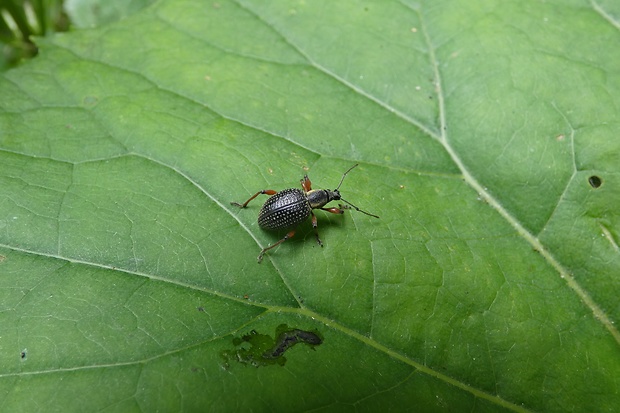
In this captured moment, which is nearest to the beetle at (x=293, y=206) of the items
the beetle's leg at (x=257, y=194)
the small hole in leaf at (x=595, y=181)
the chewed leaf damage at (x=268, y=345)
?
the beetle's leg at (x=257, y=194)

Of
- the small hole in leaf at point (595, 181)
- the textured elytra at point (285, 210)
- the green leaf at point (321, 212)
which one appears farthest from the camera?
the small hole in leaf at point (595, 181)

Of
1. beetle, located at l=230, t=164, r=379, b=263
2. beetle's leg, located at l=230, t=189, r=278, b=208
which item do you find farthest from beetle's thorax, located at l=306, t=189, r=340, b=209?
beetle's leg, located at l=230, t=189, r=278, b=208

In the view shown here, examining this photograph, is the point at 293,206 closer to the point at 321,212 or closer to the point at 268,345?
the point at 321,212

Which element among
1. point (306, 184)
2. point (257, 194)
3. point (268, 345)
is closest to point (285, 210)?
point (257, 194)

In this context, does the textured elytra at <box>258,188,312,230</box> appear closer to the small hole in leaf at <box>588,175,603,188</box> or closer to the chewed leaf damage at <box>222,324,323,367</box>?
the chewed leaf damage at <box>222,324,323,367</box>

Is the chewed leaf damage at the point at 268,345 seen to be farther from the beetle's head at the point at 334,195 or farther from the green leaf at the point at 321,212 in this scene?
the beetle's head at the point at 334,195

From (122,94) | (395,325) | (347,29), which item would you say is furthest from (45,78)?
(395,325)

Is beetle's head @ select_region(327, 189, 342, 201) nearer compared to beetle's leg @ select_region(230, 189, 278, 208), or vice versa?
beetle's leg @ select_region(230, 189, 278, 208)
